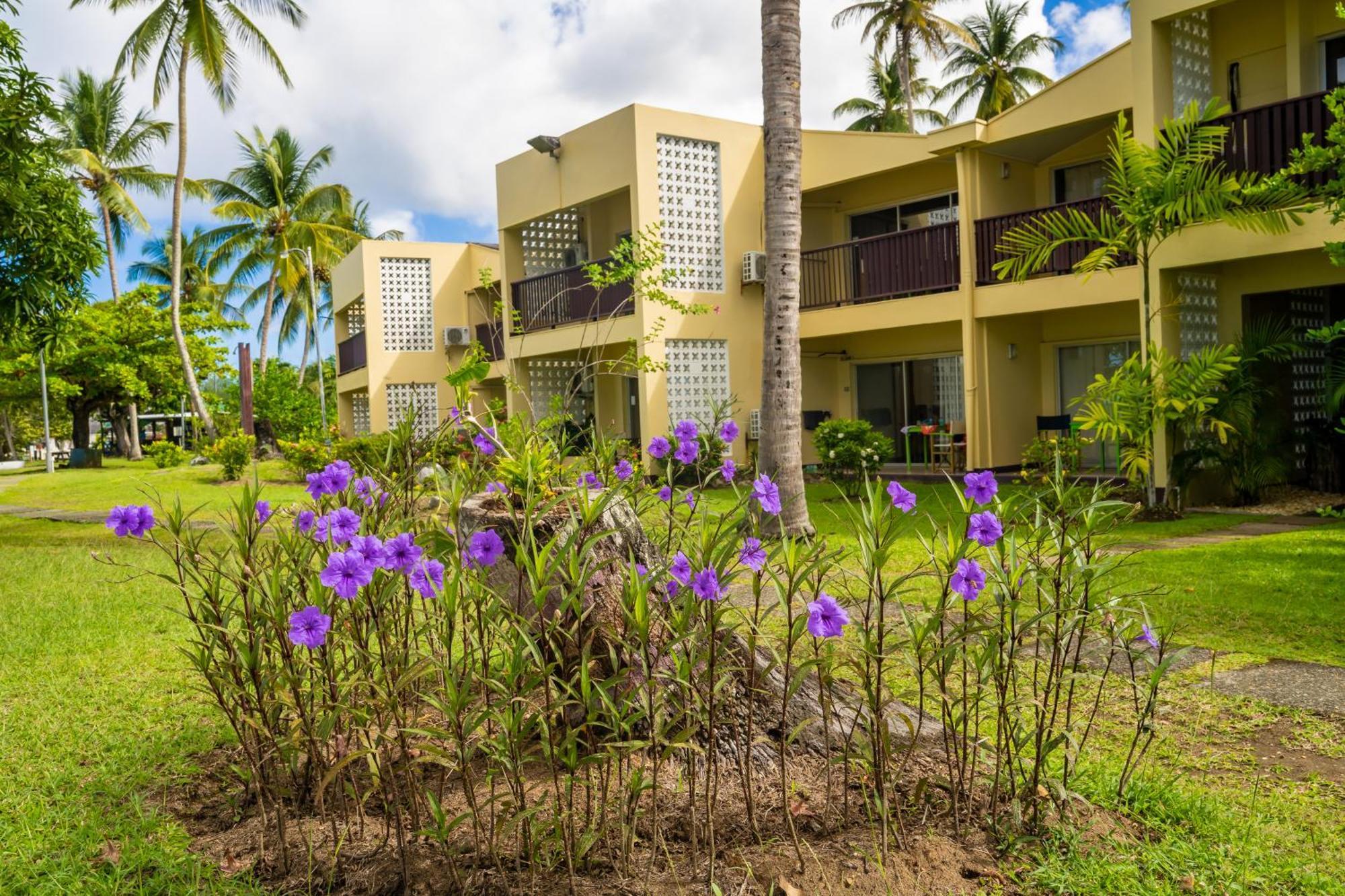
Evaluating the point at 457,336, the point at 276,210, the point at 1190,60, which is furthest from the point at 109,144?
the point at 1190,60

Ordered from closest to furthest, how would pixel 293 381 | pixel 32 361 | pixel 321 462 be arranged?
pixel 321 462
pixel 32 361
pixel 293 381

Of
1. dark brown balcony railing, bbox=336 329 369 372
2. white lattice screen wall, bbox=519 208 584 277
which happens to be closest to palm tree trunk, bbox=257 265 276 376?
dark brown balcony railing, bbox=336 329 369 372

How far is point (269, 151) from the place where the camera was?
33.4 metres

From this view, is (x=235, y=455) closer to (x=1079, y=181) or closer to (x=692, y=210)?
(x=692, y=210)

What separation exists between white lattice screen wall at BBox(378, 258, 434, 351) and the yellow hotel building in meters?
5.04

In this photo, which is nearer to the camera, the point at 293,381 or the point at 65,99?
the point at 65,99

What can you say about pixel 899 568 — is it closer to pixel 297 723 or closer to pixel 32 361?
pixel 297 723

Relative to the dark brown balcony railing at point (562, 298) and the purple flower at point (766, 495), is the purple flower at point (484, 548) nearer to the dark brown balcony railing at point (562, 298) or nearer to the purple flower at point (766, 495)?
the purple flower at point (766, 495)

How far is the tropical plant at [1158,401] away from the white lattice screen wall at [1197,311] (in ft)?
2.99

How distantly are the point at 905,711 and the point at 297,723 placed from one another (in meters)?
2.21

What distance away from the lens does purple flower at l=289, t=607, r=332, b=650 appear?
2.20m

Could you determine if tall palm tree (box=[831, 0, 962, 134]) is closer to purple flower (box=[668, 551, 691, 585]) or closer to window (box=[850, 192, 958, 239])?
window (box=[850, 192, 958, 239])

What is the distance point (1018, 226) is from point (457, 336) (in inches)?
542

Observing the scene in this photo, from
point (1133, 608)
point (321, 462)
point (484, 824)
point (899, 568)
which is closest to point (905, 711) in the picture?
point (1133, 608)
